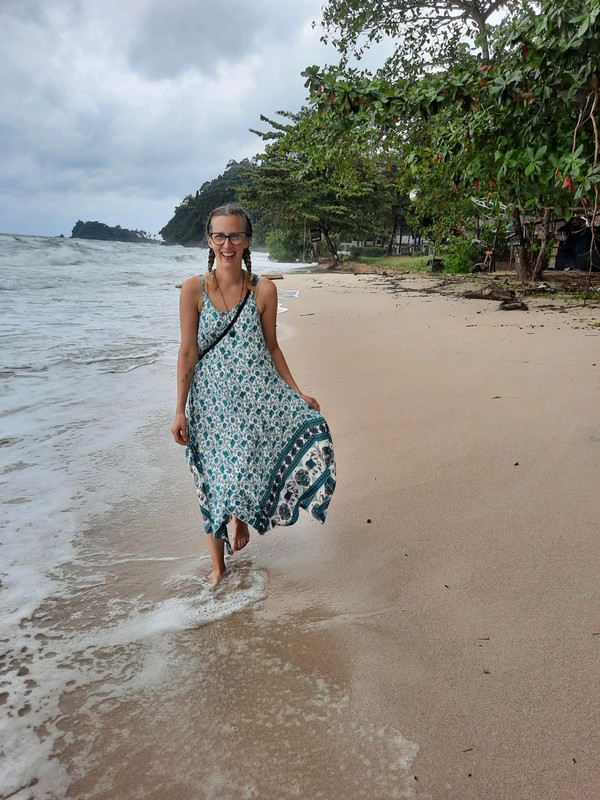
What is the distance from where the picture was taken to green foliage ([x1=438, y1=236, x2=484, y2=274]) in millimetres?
18266

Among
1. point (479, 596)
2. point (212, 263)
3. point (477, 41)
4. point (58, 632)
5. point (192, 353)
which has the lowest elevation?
point (58, 632)

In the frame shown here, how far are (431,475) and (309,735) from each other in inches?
71.5

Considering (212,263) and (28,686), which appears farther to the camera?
(212,263)

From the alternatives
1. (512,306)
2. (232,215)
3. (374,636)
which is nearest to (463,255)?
(512,306)

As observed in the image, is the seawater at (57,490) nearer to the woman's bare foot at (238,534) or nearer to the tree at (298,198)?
the woman's bare foot at (238,534)

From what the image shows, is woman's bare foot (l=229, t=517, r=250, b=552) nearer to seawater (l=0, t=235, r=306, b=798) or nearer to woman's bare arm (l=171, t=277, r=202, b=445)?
seawater (l=0, t=235, r=306, b=798)

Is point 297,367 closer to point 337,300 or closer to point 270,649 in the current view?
point 270,649

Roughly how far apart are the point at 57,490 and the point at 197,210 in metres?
96.3

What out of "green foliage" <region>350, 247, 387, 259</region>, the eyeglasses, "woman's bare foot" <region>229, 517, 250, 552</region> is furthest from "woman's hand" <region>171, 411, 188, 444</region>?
"green foliage" <region>350, 247, 387, 259</region>

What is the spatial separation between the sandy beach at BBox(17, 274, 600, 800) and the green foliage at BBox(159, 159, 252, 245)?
84.0 m

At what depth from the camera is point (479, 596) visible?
204 centimetres

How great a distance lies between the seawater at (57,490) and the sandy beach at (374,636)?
4 centimetres

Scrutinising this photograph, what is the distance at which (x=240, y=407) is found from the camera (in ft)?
7.06

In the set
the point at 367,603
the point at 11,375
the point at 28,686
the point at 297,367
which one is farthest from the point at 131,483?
the point at 11,375
